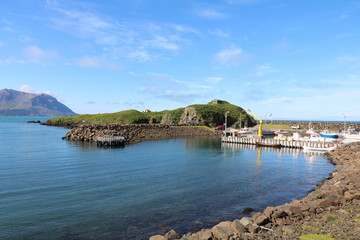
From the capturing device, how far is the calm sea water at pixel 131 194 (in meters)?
19.0

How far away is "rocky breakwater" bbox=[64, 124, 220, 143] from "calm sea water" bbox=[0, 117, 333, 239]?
1634 inches

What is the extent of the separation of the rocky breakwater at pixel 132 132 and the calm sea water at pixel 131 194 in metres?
41.5

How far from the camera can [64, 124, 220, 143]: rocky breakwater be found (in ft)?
289

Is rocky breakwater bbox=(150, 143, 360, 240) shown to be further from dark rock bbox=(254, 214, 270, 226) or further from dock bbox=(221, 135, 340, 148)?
dock bbox=(221, 135, 340, 148)

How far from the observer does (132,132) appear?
10225 cm

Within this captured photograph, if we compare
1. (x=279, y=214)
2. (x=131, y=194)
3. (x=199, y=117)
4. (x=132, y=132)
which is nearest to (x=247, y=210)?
(x=279, y=214)

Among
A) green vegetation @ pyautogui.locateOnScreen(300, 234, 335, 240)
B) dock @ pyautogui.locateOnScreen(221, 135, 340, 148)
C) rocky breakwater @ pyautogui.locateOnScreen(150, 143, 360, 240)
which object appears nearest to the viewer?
green vegetation @ pyautogui.locateOnScreen(300, 234, 335, 240)

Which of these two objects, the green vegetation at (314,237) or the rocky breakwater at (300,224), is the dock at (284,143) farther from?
the green vegetation at (314,237)

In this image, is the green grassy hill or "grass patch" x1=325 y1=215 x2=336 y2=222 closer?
"grass patch" x1=325 y1=215 x2=336 y2=222

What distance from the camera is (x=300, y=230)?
47.7 ft

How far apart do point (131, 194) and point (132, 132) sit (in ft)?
253

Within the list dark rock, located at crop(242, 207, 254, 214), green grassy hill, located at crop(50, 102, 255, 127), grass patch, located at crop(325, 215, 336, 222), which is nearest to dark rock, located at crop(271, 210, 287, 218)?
grass patch, located at crop(325, 215, 336, 222)

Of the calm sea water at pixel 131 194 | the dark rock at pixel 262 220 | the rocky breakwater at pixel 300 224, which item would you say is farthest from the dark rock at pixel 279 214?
the calm sea water at pixel 131 194

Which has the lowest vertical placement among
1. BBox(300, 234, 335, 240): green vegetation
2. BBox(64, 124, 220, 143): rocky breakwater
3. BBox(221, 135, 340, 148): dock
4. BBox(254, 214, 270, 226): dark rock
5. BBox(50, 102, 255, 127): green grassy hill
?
BBox(254, 214, 270, 226): dark rock
